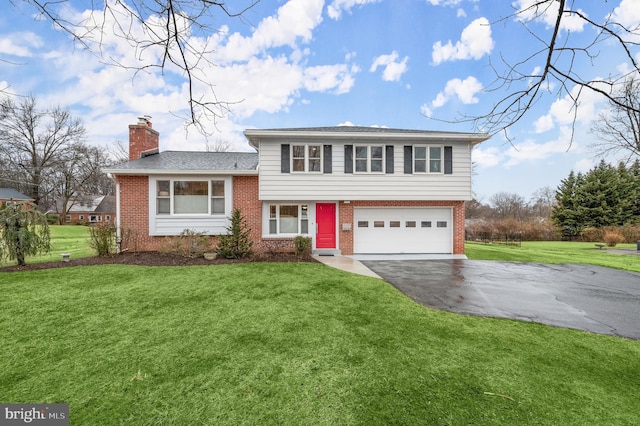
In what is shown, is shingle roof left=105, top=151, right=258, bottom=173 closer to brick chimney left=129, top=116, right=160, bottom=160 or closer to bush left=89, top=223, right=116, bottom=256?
brick chimney left=129, top=116, right=160, bottom=160

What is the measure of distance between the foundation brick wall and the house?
4 cm

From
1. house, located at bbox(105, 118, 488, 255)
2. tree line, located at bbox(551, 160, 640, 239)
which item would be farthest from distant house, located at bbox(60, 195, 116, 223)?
tree line, located at bbox(551, 160, 640, 239)

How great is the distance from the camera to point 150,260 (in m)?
8.61

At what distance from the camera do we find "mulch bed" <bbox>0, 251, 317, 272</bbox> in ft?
25.4

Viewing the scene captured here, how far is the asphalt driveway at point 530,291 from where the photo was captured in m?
4.79

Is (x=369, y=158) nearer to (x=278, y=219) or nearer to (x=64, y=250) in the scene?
(x=278, y=219)

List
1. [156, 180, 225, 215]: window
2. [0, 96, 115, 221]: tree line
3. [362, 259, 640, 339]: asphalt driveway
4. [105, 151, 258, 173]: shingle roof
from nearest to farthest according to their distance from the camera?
[362, 259, 640, 339]: asphalt driveway
[105, 151, 258, 173]: shingle roof
[156, 180, 225, 215]: window
[0, 96, 115, 221]: tree line

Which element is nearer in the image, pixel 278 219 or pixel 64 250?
pixel 278 219

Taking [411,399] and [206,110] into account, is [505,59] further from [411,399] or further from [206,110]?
[411,399]

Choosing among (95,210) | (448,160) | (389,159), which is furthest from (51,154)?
(448,160)

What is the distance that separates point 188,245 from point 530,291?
1020cm

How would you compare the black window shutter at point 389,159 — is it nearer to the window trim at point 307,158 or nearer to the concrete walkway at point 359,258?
the window trim at point 307,158

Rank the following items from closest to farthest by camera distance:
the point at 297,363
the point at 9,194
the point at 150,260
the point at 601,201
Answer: the point at 297,363 → the point at 150,260 → the point at 601,201 → the point at 9,194

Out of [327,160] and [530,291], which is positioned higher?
[327,160]
